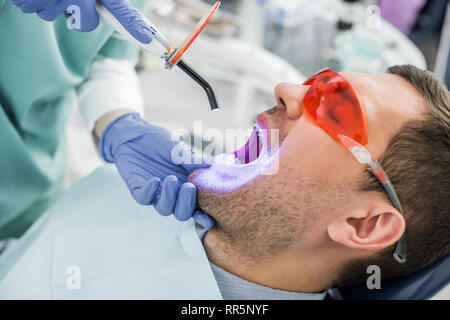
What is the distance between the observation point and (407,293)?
912mm

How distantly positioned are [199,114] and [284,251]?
3.41ft

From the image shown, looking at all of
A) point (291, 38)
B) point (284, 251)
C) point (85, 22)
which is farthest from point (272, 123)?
point (291, 38)

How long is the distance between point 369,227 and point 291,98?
1.09 feet

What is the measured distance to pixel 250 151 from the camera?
100cm

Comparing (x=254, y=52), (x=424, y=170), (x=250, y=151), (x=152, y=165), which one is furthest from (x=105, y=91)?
(x=424, y=170)

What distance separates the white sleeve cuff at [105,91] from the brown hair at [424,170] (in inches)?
29.5

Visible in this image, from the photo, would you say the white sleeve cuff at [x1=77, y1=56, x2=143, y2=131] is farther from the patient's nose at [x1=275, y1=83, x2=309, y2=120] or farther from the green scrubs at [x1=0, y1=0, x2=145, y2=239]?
the patient's nose at [x1=275, y1=83, x2=309, y2=120]

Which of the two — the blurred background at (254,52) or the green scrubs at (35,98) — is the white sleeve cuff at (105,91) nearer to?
the green scrubs at (35,98)

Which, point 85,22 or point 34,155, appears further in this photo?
point 34,155

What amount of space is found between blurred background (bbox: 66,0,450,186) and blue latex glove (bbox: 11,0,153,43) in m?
0.56

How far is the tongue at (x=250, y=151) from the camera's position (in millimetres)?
985

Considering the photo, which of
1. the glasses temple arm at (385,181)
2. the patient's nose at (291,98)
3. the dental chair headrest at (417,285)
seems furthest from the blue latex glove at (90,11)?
the dental chair headrest at (417,285)

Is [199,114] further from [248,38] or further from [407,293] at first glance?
[407,293]

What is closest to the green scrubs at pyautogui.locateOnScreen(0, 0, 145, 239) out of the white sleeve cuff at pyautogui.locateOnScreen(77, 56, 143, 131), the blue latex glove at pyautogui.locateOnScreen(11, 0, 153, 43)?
the white sleeve cuff at pyautogui.locateOnScreen(77, 56, 143, 131)
